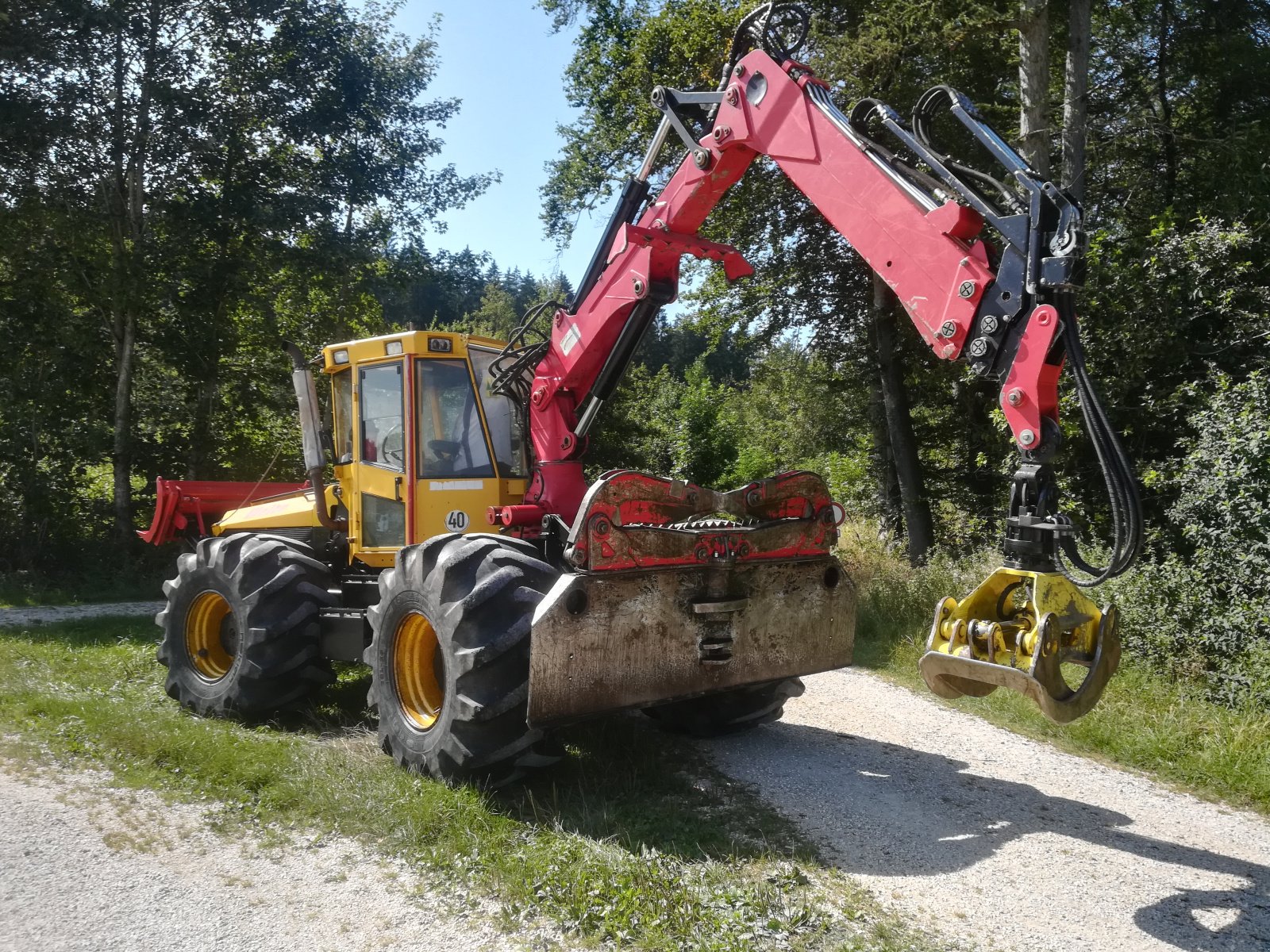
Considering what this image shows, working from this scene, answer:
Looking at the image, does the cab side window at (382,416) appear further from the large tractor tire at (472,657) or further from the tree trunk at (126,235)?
the tree trunk at (126,235)

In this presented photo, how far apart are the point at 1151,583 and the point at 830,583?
11.3 feet

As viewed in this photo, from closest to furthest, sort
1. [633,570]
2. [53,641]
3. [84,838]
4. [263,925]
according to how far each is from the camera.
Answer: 1. [263,925]
2. [84,838]
3. [633,570]
4. [53,641]

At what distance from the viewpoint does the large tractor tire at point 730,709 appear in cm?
664

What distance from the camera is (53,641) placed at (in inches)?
381

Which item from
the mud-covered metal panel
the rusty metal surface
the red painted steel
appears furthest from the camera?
the rusty metal surface

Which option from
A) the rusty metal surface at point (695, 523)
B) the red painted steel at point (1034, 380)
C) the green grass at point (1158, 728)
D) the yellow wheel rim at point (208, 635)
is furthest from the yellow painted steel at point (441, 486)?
the green grass at point (1158, 728)

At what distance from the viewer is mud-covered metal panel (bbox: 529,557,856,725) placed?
16.4ft

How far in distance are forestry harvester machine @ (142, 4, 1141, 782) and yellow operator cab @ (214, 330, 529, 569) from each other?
0.06 ft

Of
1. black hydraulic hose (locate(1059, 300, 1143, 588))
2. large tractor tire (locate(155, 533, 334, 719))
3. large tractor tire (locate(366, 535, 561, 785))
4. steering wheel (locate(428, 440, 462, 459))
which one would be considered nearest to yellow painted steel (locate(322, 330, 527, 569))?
steering wheel (locate(428, 440, 462, 459))

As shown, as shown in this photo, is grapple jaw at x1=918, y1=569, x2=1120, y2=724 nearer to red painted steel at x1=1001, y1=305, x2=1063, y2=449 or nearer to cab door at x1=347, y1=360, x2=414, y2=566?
red painted steel at x1=1001, y1=305, x2=1063, y2=449

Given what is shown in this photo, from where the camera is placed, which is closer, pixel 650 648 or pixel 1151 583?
pixel 650 648

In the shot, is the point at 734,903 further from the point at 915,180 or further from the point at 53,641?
the point at 53,641

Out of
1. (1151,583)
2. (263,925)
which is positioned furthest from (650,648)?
(1151,583)

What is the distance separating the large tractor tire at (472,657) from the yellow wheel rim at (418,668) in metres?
0.02
